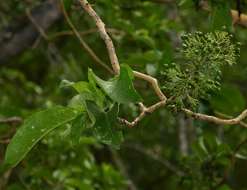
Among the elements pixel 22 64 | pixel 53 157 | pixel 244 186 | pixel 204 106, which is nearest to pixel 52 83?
pixel 22 64

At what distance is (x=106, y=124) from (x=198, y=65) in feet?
0.58

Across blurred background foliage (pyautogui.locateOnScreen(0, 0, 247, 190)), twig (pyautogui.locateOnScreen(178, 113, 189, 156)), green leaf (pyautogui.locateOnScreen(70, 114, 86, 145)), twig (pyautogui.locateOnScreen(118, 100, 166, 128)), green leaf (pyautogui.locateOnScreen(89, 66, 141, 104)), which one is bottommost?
twig (pyautogui.locateOnScreen(178, 113, 189, 156))

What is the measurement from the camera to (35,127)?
101 centimetres

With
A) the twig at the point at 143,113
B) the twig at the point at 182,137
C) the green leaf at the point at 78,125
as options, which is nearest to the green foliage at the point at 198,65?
the twig at the point at 143,113

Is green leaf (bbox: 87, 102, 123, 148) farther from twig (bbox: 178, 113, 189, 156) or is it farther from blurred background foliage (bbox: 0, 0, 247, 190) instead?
twig (bbox: 178, 113, 189, 156)

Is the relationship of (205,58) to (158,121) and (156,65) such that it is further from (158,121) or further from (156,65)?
(158,121)

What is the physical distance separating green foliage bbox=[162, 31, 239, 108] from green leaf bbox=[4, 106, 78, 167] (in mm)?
172

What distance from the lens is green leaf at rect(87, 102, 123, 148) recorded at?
3.27ft

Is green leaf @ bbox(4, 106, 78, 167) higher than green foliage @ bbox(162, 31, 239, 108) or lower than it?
lower

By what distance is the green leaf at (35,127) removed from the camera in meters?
1.00

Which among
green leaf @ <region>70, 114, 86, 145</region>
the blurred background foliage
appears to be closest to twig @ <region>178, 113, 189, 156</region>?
the blurred background foliage

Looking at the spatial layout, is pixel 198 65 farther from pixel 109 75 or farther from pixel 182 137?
pixel 182 137

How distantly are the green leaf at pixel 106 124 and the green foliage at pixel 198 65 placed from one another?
0.11 m

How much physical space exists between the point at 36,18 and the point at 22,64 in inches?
43.0
